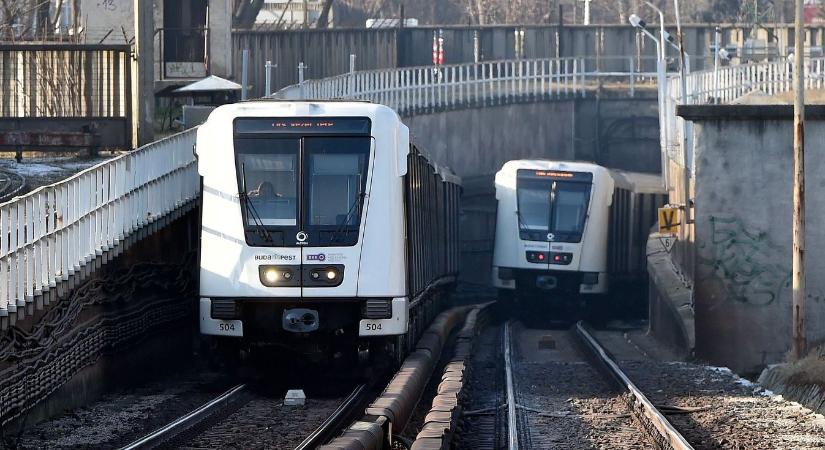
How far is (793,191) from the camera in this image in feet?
72.3

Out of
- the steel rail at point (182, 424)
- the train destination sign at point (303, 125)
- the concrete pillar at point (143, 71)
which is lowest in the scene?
the steel rail at point (182, 424)

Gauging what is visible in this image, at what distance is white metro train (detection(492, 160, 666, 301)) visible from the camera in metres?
33.0

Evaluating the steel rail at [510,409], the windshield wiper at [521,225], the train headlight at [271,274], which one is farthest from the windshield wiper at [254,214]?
the windshield wiper at [521,225]

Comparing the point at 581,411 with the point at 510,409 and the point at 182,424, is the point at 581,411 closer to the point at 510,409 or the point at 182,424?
the point at 510,409

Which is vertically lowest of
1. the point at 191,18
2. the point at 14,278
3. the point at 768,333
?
the point at 768,333

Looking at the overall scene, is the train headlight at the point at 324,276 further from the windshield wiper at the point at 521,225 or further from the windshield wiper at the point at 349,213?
the windshield wiper at the point at 521,225

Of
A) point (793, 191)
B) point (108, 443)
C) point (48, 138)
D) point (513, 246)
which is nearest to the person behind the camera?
point (108, 443)

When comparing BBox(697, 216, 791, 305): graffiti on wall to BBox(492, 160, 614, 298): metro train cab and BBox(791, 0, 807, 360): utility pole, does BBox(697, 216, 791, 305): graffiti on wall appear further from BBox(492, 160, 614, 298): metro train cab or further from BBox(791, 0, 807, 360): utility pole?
BBox(492, 160, 614, 298): metro train cab

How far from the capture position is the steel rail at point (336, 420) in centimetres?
1288

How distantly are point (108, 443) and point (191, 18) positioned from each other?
2828 cm

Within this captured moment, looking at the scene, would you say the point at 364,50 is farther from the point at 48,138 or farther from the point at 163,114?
the point at 48,138

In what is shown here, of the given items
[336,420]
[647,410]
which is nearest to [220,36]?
[336,420]

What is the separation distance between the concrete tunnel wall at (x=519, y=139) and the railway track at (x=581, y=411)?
21440mm

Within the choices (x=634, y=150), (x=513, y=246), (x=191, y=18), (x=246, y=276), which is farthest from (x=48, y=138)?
(x=634, y=150)
